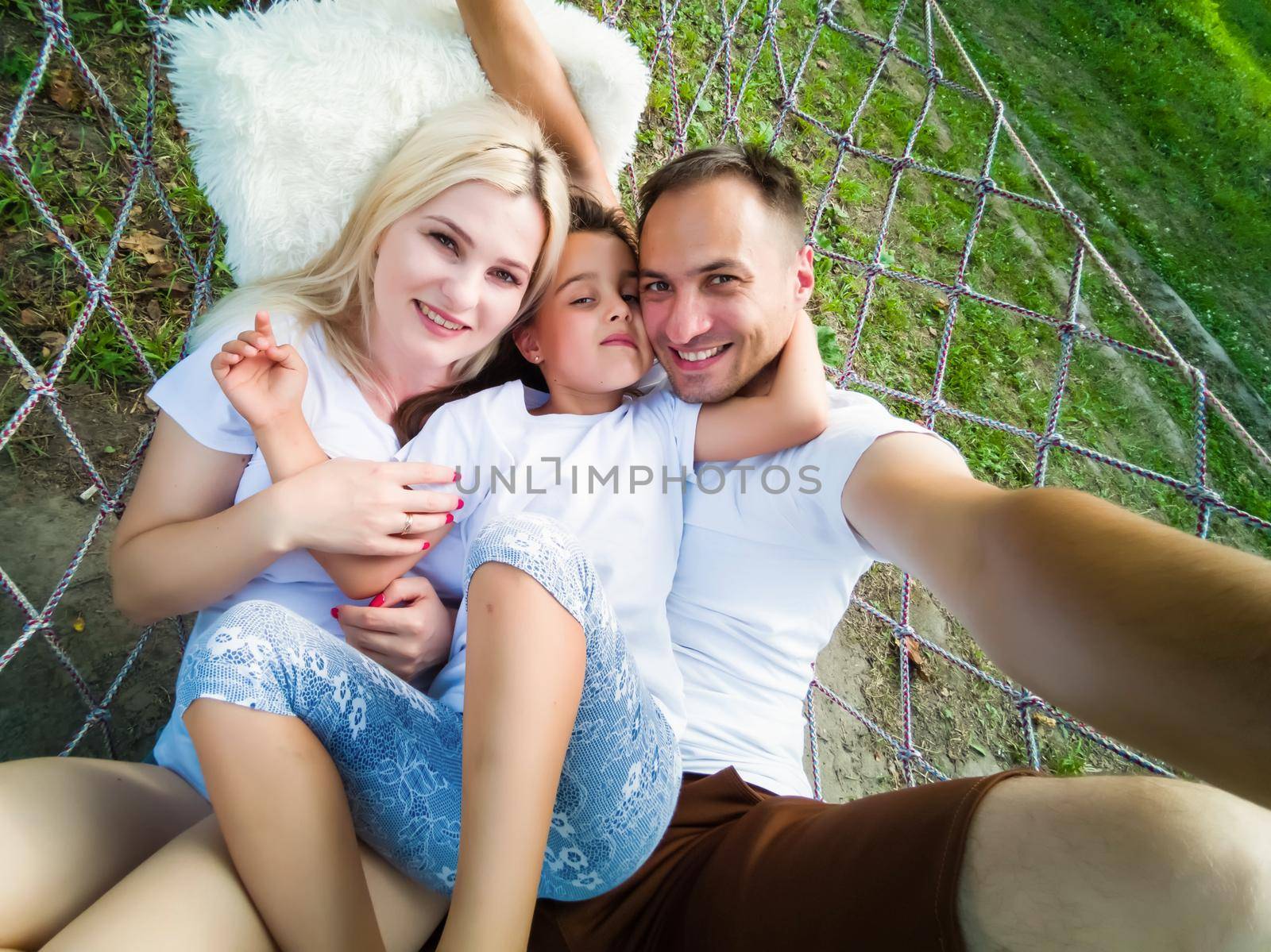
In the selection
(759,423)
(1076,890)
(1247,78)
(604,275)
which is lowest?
(1076,890)

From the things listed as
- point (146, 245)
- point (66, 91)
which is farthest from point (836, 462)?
point (66, 91)

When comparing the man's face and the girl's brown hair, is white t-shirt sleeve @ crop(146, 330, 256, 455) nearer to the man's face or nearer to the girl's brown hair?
the girl's brown hair

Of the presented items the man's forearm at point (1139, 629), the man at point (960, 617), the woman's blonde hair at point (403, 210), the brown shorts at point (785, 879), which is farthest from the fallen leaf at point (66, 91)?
the man's forearm at point (1139, 629)

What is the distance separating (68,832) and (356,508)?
0.46 m

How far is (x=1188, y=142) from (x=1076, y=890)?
20.4ft

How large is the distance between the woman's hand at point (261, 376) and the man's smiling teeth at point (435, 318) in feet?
0.69

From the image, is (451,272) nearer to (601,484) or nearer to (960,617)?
(601,484)

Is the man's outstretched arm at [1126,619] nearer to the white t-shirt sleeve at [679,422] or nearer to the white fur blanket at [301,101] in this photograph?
the white t-shirt sleeve at [679,422]

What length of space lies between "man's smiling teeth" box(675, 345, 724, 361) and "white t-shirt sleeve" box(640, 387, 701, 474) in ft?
0.25

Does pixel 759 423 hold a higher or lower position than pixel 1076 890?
higher

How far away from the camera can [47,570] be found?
3.85 ft

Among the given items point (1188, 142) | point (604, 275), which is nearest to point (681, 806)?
point (604, 275)

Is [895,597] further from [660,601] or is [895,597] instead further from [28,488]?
[28,488]

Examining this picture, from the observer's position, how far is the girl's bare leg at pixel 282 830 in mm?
708
